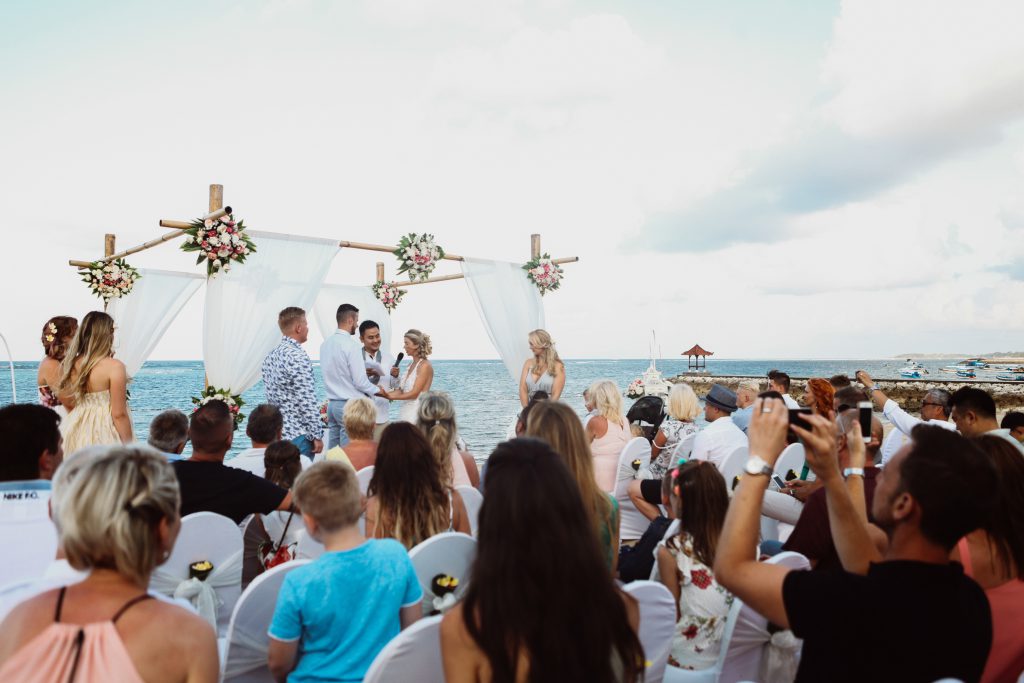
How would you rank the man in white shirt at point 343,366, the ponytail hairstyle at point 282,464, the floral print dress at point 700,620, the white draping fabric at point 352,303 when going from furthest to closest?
the white draping fabric at point 352,303, the man in white shirt at point 343,366, the ponytail hairstyle at point 282,464, the floral print dress at point 700,620

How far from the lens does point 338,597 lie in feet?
5.85

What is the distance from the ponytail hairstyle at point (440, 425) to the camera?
340 cm

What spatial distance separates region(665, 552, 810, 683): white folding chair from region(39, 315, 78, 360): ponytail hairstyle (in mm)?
4619

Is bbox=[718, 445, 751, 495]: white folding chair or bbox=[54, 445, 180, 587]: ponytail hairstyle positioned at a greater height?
bbox=[54, 445, 180, 587]: ponytail hairstyle

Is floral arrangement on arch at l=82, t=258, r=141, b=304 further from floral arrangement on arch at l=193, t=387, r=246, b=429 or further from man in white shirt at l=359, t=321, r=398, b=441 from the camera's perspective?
man in white shirt at l=359, t=321, r=398, b=441

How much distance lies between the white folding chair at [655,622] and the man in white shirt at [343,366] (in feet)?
14.7

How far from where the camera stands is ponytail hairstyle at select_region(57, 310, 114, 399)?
396 cm

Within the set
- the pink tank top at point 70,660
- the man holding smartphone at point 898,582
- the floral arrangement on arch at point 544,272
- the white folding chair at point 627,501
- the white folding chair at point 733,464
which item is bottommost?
the white folding chair at point 627,501

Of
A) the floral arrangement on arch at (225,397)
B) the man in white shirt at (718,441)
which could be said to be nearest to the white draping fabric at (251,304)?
the floral arrangement on arch at (225,397)

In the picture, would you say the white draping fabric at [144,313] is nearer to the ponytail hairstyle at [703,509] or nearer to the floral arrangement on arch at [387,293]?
the floral arrangement on arch at [387,293]

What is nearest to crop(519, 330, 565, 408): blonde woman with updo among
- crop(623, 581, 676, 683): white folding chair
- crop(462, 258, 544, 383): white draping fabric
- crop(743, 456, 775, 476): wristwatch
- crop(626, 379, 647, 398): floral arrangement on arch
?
crop(462, 258, 544, 383): white draping fabric

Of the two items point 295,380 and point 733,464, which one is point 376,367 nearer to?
point 295,380

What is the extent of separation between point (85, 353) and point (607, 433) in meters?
3.61

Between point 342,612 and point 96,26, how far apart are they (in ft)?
33.8
